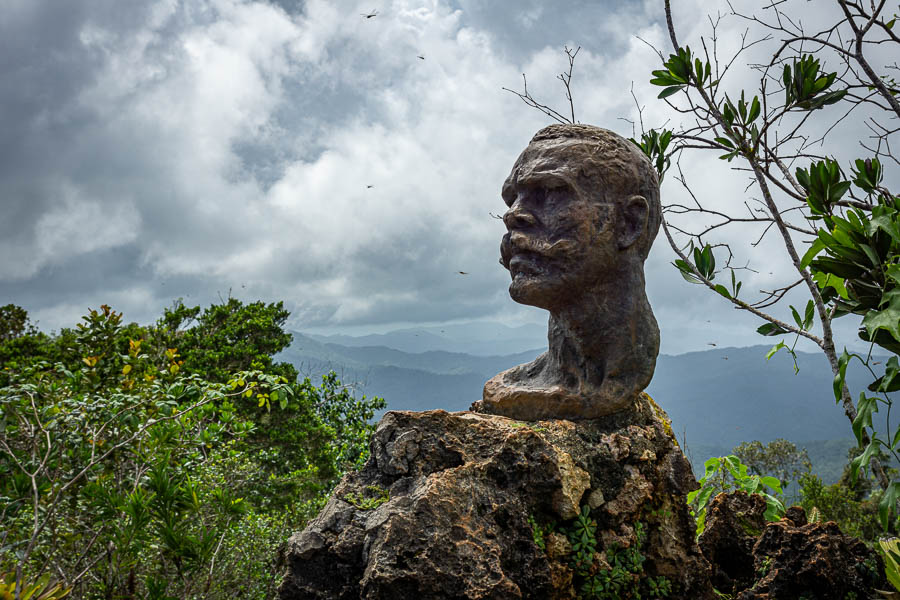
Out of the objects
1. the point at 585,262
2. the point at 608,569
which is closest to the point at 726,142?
the point at 585,262

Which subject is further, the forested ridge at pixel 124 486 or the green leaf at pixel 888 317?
the forested ridge at pixel 124 486

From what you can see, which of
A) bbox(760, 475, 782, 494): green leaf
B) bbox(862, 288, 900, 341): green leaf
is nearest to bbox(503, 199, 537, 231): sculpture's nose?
bbox(862, 288, 900, 341): green leaf

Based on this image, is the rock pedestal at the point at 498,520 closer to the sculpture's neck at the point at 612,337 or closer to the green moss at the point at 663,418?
the sculpture's neck at the point at 612,337

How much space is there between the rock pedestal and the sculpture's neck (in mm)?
451

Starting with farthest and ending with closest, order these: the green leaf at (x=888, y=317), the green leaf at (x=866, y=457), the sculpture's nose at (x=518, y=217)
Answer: the sculpture's nose at (x=518, y=217) < the green leaf at (x=866, y=457) < the green leaf at (x=888, y=317)

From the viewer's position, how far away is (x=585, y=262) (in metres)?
4.17

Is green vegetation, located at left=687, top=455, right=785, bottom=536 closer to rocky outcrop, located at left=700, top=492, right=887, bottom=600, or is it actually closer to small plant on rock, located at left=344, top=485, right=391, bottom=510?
rocky outcrop, located at left=700, top=492, right=887, bottom=600

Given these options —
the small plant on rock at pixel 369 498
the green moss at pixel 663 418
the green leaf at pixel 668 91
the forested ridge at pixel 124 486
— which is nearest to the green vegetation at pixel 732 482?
the forested ridge at pixel 124 486

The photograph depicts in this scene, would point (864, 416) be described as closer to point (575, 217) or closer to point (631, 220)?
point (631, 220)

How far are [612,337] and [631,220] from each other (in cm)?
89

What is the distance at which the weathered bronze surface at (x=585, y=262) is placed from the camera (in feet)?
13.6

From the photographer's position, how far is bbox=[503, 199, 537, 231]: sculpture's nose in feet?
14.0

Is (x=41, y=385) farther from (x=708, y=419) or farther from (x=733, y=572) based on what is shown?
(x=708, y=419)

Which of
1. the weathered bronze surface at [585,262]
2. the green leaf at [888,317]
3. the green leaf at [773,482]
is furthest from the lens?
the green leaf at [773,482]
